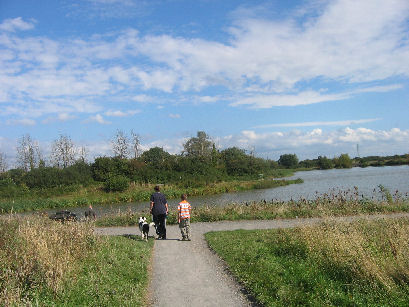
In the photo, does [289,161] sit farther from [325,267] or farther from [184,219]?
[325,267]

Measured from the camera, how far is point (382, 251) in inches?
326

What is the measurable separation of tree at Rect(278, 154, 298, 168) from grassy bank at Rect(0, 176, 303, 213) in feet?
217

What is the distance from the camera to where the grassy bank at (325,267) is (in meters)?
6.05

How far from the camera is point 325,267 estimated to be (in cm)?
761

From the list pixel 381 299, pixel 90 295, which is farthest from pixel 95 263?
pixel 381 299

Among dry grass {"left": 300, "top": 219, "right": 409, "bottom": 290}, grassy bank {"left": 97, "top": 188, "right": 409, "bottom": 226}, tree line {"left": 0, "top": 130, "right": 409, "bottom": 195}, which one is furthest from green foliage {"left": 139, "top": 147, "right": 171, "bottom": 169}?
dry grass {"left": 300, "top": 219, "right": 409, "bottom": 290}

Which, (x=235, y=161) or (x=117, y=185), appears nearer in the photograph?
(x=117, y=185)

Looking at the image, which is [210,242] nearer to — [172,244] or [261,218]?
[172,244]

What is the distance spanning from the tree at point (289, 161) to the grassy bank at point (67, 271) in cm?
10950

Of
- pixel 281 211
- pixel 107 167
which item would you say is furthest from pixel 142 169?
pixel 281 211

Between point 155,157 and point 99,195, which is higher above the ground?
point 155,157

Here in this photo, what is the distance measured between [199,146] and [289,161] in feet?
160

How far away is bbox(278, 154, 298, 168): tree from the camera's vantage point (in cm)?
11476

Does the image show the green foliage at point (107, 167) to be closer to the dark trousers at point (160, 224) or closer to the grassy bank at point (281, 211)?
the grassy bank at point (281, 211)
